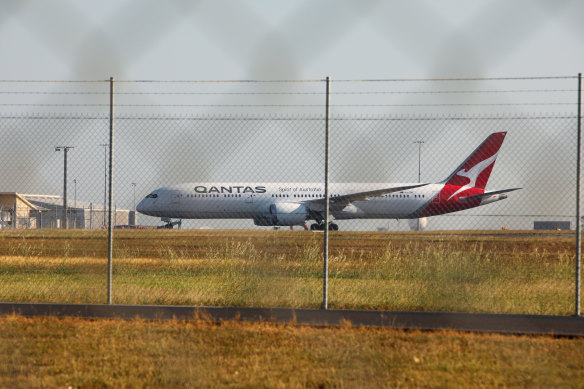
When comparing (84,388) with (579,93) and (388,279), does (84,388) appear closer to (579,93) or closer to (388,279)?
(579,93)

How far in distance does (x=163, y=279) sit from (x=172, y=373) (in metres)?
10.4

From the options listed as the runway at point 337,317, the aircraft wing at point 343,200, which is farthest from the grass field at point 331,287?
the aircraft wing at point 343,200

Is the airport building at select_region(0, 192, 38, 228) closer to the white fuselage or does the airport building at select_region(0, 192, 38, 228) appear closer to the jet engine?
the white fuselage

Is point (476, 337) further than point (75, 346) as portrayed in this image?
Yes

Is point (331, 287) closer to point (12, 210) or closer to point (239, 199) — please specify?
point (239, 199)

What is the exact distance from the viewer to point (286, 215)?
4312 centimetres

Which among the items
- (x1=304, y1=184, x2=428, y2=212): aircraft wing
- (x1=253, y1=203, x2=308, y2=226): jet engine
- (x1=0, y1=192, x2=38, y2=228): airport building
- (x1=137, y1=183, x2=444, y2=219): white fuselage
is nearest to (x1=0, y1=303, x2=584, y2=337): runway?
(x1=304, y1=184, x2=428, y2=212): aircraft wing

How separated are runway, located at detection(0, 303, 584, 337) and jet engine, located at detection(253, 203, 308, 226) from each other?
1239 inches

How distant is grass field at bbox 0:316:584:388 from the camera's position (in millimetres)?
6367

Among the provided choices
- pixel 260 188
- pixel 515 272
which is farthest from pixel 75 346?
pixel 260 188

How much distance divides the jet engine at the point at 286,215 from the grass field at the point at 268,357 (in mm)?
33370

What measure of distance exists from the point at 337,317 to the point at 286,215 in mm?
32956

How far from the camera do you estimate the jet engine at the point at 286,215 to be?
42844 millimetres

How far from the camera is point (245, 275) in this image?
43.9ft
